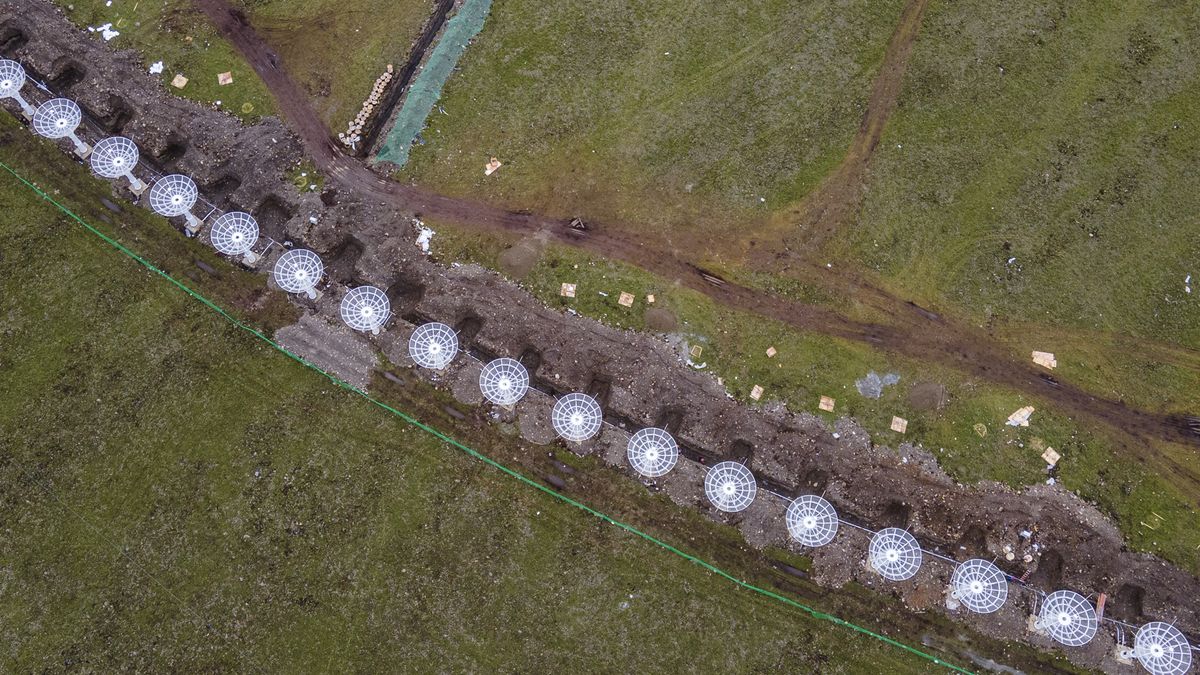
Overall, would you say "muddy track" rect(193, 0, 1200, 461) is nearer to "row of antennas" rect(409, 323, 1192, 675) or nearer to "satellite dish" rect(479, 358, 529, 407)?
"row of antennas" rect(409, 323, 1192, 675)

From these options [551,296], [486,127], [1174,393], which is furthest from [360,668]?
[1174,393]

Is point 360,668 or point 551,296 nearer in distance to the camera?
point 360,668

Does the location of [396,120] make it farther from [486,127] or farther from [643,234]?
[643,234]

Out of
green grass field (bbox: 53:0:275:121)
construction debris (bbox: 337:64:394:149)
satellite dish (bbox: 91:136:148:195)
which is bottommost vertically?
satellite dish (bbox: 91:136:148:195)

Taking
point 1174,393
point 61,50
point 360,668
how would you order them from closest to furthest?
point 360,668 → point 1174,393 → point 61,50

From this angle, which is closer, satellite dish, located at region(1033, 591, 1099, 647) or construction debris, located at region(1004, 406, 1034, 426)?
satellite dish, located at region(1033, 591, 1099, 647)

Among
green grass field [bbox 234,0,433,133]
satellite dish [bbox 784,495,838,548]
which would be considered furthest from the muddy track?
satellite dish [bbox 784,495,838,548]
